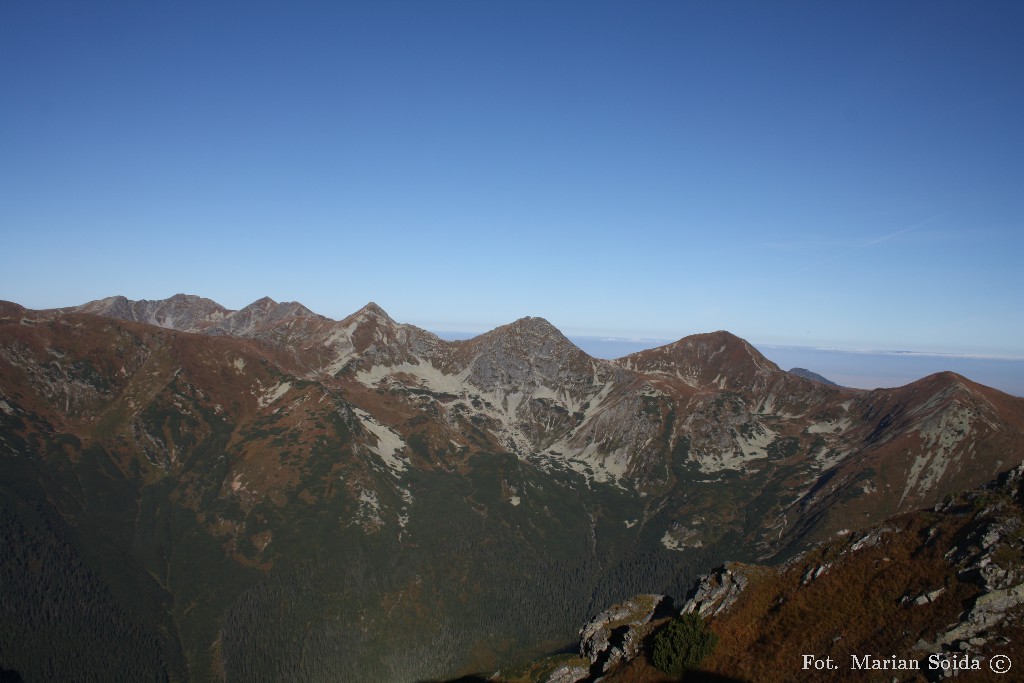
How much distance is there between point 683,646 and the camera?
54.0 m

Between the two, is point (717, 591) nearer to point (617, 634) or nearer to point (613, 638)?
point (617, 634)

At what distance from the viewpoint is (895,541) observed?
56.7m

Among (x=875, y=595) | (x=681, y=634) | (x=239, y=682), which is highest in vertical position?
(x=875, y=595)

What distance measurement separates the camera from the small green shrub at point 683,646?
53344 millimetres

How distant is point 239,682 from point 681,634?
20885cm

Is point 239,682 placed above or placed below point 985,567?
below

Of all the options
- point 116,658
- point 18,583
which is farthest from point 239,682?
point 18,583

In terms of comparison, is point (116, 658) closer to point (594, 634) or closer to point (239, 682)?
point (239, 682)
